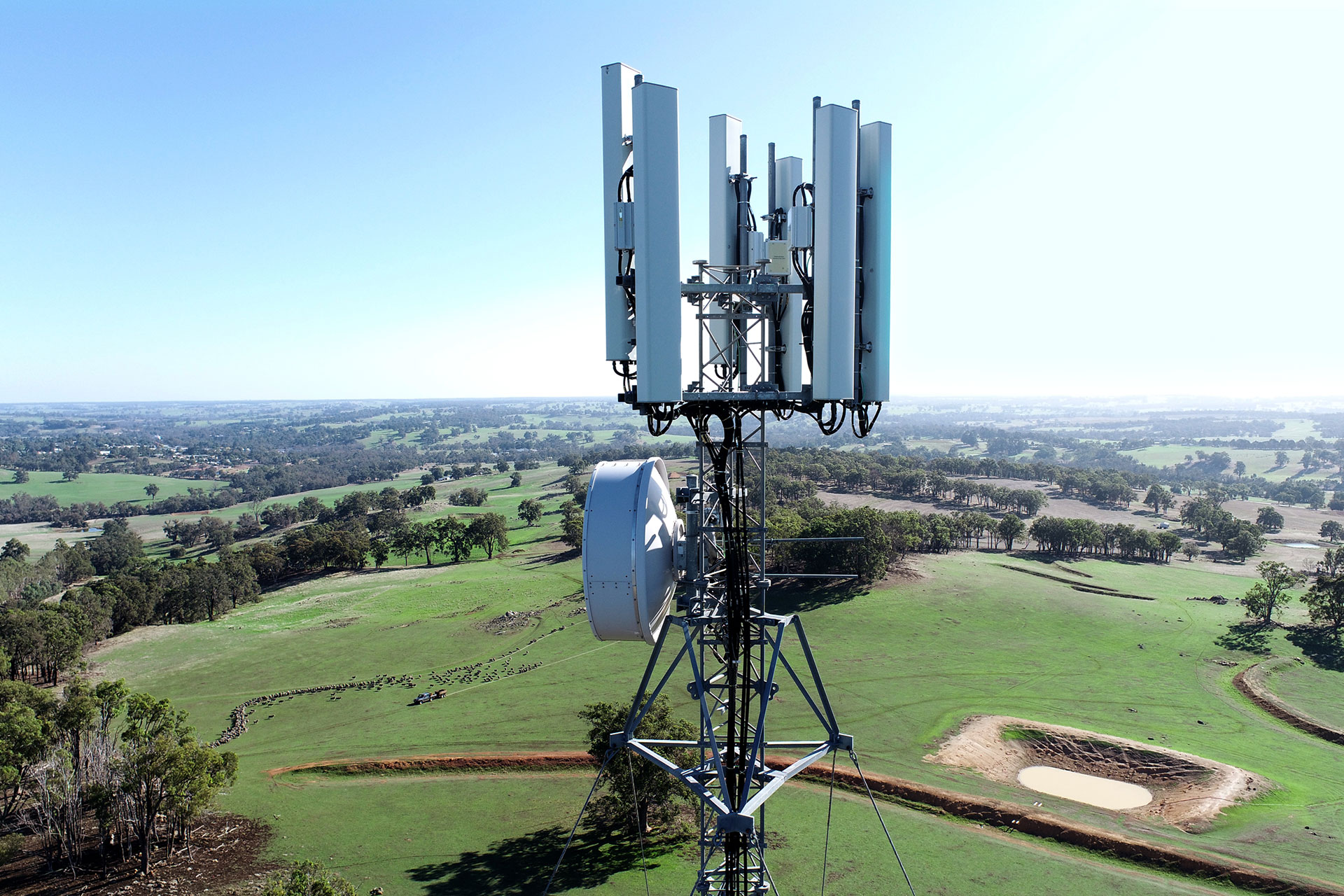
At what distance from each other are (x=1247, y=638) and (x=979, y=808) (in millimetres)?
40806

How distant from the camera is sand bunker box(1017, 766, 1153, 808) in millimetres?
33562

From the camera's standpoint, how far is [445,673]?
51656 millimetres

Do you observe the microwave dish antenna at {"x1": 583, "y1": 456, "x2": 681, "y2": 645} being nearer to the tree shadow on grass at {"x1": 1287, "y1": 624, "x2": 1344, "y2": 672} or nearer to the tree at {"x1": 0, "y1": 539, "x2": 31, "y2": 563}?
the tree shadow on grass at {"x1": 1287, "y1": 624, "x2": 1344, "y2": 672}

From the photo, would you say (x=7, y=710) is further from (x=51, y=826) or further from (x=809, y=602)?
(x=809, y=602)

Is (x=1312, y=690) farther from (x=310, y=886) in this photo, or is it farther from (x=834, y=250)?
(x=310, y=886)

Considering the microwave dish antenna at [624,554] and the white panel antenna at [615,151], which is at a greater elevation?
the white panel antenna at [615,151]

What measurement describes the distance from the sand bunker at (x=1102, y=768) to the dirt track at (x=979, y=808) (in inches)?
131

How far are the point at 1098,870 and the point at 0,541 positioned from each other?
192387mm

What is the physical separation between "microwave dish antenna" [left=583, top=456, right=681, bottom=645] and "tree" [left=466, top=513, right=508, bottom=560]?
290 ft

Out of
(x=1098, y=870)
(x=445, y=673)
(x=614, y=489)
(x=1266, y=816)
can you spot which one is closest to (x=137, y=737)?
(x=445, y=673)

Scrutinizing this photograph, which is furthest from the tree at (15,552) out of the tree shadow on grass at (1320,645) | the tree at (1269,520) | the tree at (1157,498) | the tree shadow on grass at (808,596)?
the tree at (1269,520)

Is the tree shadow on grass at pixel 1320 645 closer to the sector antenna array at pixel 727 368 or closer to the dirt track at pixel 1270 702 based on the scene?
the dirt track at pixel 1270 702

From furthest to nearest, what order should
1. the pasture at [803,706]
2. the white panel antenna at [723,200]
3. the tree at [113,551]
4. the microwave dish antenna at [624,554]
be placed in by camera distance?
the tree at [113,551] → the pasture at [803,706] → the white panel antenna at [723,200] → the microwave dish antenna at [624,554]

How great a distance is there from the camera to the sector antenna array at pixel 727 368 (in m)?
11.9
